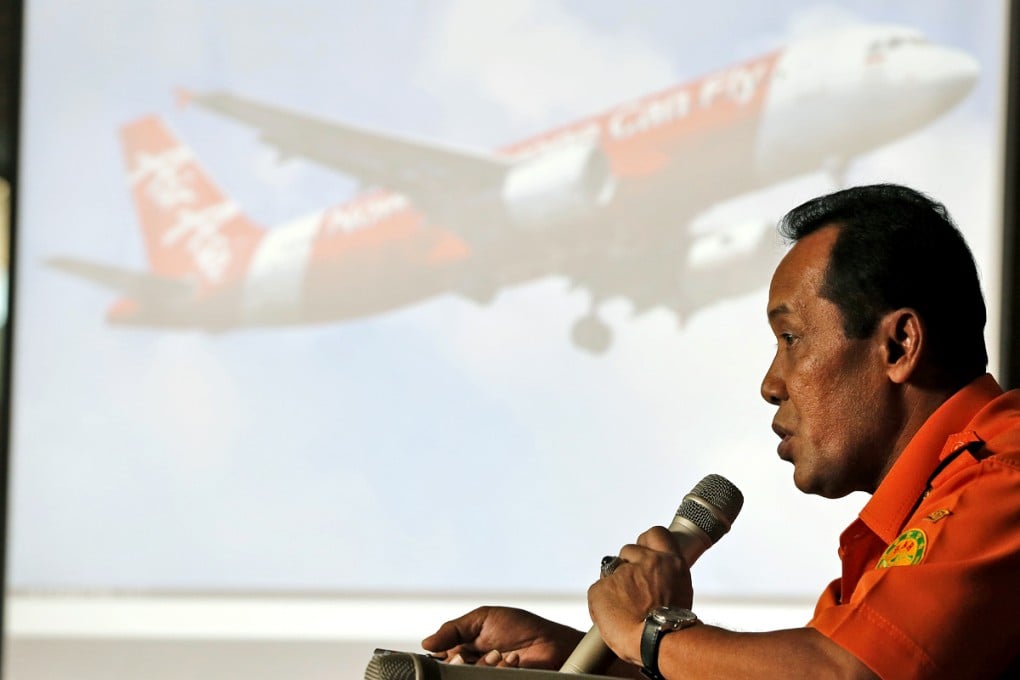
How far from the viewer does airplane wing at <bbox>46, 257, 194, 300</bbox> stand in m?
3.65

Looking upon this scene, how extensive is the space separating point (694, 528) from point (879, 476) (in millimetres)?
206

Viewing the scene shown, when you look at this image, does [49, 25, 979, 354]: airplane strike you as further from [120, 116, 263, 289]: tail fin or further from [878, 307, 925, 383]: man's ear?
[878, 307, 925, 383]: man's ear

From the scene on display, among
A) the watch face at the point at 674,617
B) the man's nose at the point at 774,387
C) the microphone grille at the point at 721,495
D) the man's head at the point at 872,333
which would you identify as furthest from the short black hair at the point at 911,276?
the watch face at the point at 674,617

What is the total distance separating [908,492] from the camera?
4.06 ft

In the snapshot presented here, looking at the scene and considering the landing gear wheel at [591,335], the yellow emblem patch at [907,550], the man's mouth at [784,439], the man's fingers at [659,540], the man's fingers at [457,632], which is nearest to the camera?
the yellow emblem patch at [907,550]

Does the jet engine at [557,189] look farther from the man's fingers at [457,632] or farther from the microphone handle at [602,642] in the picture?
the microphone handle at [602,642]

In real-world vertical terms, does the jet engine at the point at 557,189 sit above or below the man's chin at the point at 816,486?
above

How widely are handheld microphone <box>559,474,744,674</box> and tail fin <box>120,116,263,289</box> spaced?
8.55 feet

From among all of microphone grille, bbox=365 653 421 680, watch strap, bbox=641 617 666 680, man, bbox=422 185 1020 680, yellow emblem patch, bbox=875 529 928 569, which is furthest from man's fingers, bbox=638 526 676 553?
microphone grille, bbox=365 653 421 680

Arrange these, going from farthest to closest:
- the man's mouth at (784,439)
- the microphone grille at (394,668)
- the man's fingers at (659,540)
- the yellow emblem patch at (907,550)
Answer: the man's mouth at (784,439)
the man's fingers at (659,540)
the yellow emblem patch at (907,550)
the microphone grille at (394,668)

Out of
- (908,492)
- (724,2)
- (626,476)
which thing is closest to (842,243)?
(908,492)

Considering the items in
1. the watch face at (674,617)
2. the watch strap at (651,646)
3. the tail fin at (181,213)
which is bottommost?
the watch strap at (651,646)

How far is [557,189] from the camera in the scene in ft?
12.3

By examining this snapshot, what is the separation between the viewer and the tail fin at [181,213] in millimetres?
3686
